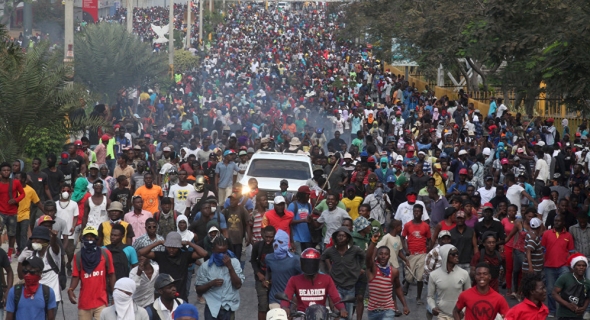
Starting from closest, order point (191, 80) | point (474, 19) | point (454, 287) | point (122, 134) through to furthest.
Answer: point (454, 287)
point (474, 19)
point (122, 134)
point (191, 80)

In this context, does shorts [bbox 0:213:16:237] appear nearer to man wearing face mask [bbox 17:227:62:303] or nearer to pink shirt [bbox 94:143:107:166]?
man wearing face mask [bbox 17:227:62:303]

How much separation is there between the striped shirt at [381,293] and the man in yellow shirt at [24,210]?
612cm

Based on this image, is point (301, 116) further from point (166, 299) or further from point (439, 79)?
point (166, 299)

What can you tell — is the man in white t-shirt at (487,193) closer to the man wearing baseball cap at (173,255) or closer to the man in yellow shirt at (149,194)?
the man in yellow shirt at (149,194)

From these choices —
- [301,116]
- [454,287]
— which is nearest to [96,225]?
[454,287]

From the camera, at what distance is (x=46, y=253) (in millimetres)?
11656

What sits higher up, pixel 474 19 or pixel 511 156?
pixel 474 19

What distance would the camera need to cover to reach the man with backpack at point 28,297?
10.1 meters

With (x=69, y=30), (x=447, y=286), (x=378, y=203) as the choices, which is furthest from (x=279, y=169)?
(x=447, y=286)

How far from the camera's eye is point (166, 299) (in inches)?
380

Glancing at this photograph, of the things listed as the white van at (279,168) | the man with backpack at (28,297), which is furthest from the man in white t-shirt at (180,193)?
the man with backpack at (28,297)

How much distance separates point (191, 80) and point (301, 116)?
12743 millimetres

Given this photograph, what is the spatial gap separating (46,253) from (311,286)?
2.76 meters

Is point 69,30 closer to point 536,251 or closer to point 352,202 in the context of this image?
point 352,202
